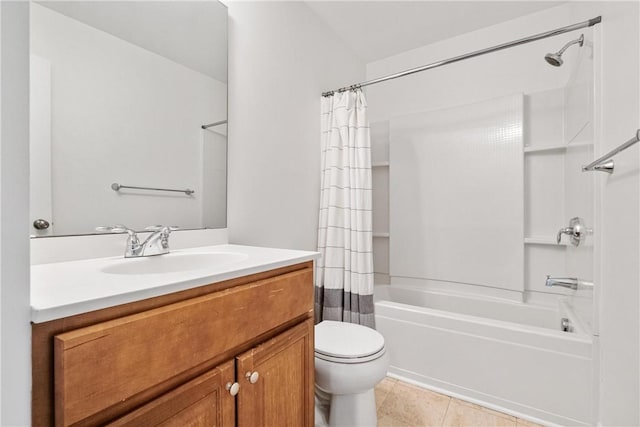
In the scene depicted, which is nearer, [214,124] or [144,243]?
[144,243]

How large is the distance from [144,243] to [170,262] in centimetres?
11

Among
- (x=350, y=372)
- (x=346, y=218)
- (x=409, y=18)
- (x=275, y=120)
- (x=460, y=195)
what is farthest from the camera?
(x=460, y=195)

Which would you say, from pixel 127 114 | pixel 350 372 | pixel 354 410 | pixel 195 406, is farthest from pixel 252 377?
pixel 127 114

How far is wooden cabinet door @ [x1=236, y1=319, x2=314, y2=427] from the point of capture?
79 cm

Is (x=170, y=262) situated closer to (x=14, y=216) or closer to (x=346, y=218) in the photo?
(x=14, y=216)

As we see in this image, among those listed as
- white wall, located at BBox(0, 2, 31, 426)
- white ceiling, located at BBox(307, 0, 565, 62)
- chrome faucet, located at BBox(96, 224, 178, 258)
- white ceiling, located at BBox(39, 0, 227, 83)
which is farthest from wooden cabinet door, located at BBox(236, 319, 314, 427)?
white ceiling, located at BBox(307, 0, 565, 62)

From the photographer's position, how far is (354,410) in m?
1.31

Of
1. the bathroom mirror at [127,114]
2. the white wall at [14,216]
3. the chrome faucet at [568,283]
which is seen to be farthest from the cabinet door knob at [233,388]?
the chrome faucet at [568,283]

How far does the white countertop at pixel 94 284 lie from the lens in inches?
19.0

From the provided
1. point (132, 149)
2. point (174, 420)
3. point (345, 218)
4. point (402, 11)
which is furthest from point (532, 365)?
point (402, 11)

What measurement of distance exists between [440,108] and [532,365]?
6.28 feet

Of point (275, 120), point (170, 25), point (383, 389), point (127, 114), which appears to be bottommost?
point (383, 389)

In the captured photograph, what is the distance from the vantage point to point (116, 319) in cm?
55

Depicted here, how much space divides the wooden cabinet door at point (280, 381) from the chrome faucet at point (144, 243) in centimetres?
54
